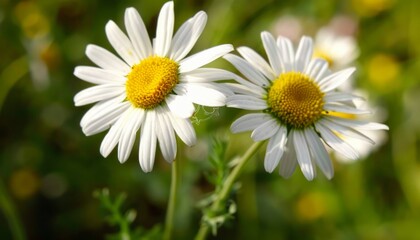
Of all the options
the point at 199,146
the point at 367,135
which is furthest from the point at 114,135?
the point at 367,135

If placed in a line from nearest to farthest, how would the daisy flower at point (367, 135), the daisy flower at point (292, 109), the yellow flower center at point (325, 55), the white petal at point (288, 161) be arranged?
the daisy flower at point (292, 109) < the white petal at point (288, 161) < the daisy flower at point (367, 135) < the yellow flower center at point (325, 55)

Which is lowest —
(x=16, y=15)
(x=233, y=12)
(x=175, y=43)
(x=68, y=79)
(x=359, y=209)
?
(x=359, y=209)

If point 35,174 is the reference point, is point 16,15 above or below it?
above

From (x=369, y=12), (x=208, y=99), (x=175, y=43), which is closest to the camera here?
(x=208, y=99)

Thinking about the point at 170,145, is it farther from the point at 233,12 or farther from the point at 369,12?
the point at 369,12

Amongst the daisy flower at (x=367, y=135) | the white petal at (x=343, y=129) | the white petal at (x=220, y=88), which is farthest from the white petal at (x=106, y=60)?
the daisy flower at (x=367, y=135)

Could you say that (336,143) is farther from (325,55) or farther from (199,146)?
(325,55)

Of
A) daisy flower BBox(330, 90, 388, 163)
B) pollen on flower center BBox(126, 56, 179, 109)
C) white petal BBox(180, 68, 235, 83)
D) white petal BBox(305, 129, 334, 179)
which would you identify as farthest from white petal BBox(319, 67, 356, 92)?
daisy flower BBox(330, 90, 388, 163)

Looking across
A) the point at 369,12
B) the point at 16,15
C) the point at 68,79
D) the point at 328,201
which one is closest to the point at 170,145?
the point at 328,201

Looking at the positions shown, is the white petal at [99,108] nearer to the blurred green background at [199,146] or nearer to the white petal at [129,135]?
the white petal at [129,135]
